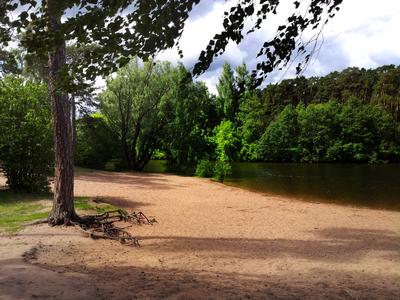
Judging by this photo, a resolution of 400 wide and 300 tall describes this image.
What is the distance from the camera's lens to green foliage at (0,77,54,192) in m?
12.8

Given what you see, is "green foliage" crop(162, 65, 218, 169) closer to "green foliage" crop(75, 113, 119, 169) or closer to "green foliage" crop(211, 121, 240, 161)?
"green foliage" crop(211, 121, 240, 161)

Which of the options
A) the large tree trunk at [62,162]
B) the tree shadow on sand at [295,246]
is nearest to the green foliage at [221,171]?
the tree shadow on sand at [295,246]

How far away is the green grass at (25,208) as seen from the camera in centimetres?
955

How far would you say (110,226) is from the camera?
9.53 m

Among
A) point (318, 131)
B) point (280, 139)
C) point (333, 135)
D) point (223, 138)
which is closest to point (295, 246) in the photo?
point (223, 138)

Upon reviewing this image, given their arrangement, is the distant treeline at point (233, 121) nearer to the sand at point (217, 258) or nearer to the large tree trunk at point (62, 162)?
the sand at point (217, 258)

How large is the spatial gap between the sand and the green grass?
0.76 meters

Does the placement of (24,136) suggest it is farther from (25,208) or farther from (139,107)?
(139,107)

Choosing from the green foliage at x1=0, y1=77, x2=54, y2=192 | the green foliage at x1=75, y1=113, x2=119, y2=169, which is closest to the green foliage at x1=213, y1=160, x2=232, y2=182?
the green foliage at x1=75, y1=113, x2=119, y2=169

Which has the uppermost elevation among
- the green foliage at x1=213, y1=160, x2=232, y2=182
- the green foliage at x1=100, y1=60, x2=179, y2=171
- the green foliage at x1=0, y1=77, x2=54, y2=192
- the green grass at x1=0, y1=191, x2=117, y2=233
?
the green foliage at x1=100, y1=60, x2=179, y2=171

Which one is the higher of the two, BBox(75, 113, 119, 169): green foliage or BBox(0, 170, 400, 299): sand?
BBox(75, 113, 119, 169): green foliage

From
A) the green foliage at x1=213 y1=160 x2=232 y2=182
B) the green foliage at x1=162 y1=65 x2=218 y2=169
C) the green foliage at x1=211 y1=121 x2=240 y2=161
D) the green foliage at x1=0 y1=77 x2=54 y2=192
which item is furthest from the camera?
the green foliage at x1=211 y1=121 x2=240 y2=161

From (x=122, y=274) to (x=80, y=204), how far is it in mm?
6875

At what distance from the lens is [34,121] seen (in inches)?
511
